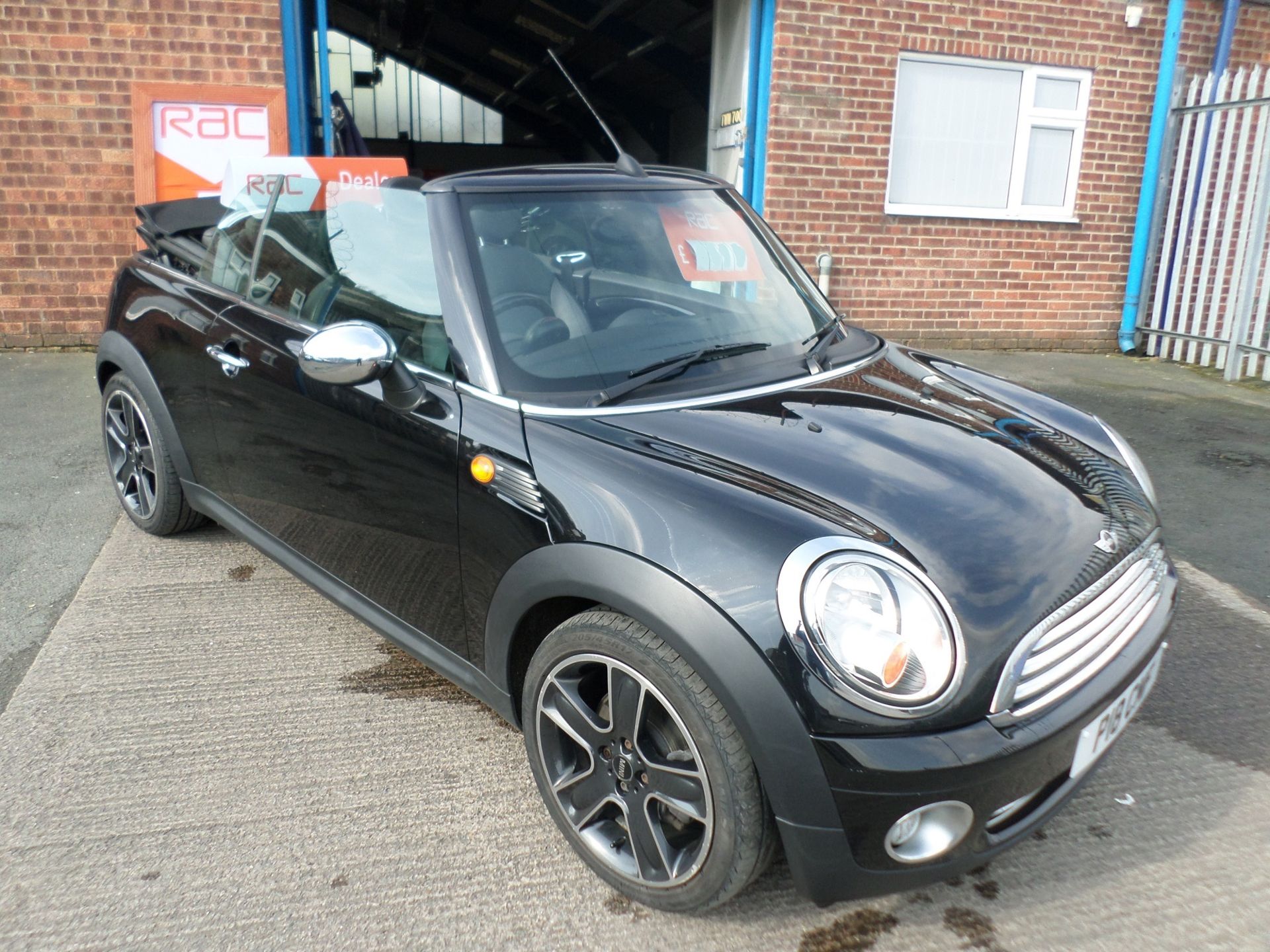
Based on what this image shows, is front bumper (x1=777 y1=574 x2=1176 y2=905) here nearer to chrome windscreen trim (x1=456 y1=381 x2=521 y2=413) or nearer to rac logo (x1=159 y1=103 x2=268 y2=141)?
chrome windscreen trim (x1=456 y1=381 x2=521 y2=413)

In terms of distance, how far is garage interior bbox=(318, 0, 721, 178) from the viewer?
12.2 meters

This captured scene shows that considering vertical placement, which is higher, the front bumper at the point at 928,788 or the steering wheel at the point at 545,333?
the steering wheel at the point at 545,333

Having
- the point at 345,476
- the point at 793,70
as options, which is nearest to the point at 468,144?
the point at 793,70

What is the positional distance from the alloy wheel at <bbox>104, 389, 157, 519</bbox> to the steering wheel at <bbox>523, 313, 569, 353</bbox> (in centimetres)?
207

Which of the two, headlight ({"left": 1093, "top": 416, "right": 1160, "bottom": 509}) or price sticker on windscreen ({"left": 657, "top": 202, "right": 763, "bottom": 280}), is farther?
price sticker on windscreen ({"left": 657, "top": 202, "right": 763, "bottom": 280})

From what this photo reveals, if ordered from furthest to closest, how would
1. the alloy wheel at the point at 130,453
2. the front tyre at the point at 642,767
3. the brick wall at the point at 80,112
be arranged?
the brick wall at the point at 80,112 < the alloy wheel at the point at 130,453 < the front tyre at the point at 642,767

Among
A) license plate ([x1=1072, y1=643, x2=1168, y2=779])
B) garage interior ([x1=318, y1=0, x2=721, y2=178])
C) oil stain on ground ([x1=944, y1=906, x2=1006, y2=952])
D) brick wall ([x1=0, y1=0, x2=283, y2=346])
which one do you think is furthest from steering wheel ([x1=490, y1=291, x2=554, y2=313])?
brick wall ([x1=0, y1=0, x2=283, y2=346])

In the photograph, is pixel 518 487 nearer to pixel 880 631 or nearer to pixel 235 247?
pixel 880 631

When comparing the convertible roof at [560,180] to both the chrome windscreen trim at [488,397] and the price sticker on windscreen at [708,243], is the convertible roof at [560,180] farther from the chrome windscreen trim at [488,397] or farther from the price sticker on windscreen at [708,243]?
the chrome windscreen trim at [488,397]

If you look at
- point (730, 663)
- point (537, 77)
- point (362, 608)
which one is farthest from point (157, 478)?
point (537, 77)

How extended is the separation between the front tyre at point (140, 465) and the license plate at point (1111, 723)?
3258 millimetres

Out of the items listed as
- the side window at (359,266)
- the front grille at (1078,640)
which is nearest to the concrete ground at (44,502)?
the side window at (359,266)

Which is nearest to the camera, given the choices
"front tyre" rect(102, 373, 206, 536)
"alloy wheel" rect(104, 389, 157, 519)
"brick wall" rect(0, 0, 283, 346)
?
"front tyre" rect(102, 373, 206, 536)

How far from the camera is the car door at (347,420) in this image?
245 cm
